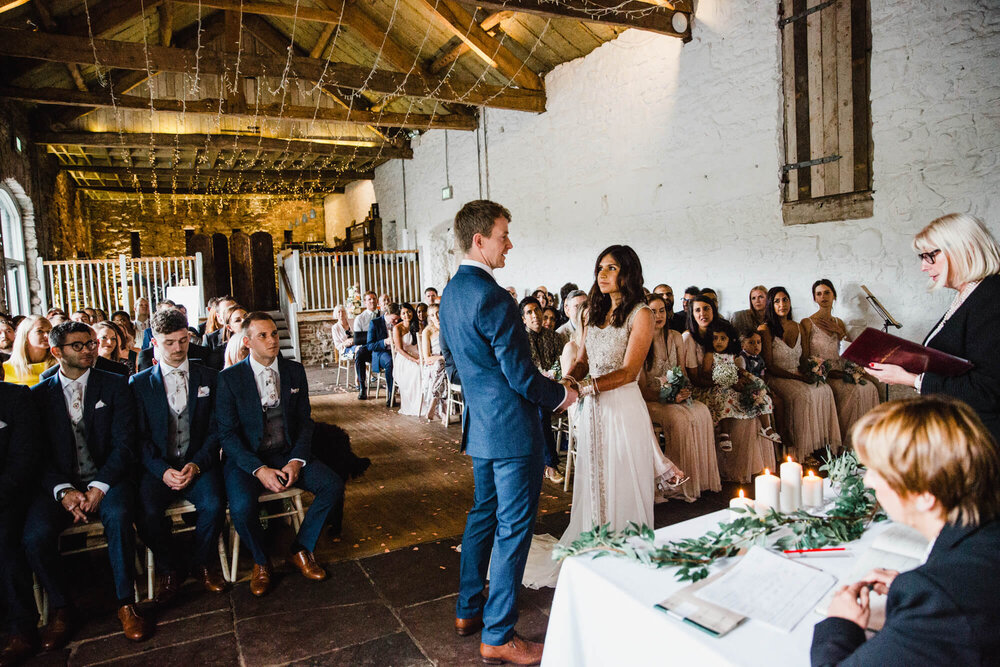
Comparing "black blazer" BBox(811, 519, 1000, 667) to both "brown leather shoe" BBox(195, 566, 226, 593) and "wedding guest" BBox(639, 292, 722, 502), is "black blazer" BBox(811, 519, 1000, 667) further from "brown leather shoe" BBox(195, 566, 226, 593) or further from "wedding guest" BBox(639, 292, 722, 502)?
"wedding guest" BBox(639, 292, 722, 502)

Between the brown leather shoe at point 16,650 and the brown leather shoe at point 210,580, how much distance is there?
743 mm

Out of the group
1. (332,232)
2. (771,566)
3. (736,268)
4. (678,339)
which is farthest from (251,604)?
(332,232)

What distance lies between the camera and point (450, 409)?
6.80 metres

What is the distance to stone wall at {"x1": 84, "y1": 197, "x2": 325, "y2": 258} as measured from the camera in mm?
18094

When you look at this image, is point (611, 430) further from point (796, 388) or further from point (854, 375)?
point (854, 375)

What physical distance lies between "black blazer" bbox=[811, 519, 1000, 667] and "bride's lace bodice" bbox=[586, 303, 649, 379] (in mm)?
2038

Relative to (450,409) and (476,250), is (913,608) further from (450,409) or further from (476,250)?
(450,409)

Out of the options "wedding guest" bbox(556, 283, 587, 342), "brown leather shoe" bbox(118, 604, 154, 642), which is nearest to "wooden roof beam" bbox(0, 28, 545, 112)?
"wedding guest" bbox(556, 283, 587, 342)

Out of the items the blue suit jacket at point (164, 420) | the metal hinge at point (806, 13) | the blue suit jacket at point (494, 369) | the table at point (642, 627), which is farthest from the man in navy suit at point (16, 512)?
the metal hinge at point (806, 13)

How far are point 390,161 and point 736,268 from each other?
11.2 meters

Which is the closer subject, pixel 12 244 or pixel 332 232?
pixel 12 244

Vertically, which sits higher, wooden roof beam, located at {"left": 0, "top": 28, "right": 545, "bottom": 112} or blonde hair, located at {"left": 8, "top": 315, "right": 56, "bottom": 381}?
wooden roof beam, located at {"left": 0, "top": 28, "right": 545, "bottom": 112}

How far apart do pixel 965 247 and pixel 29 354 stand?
192 inches

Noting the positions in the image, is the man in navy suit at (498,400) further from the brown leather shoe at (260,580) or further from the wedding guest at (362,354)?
the wedding guest at (362,354)
